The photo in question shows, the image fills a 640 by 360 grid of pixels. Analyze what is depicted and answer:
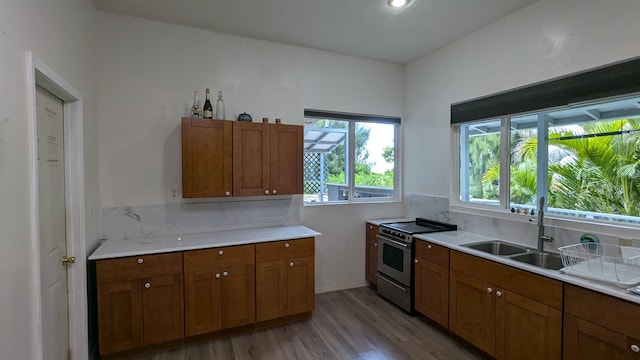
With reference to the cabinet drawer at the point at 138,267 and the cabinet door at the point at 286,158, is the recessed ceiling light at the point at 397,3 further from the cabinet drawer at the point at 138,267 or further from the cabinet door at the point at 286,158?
the cabinet drawer at the point at 138,267

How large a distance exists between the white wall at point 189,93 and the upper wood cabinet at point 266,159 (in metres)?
0.38

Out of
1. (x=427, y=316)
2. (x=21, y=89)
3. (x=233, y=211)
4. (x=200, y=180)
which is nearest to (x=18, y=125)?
(x=21, y=89)

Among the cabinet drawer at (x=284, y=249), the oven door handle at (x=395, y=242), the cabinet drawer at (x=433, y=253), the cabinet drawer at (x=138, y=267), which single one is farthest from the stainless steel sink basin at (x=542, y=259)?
the cabinet drawer at (x=138, y=267)

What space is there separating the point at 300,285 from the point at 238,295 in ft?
2.05

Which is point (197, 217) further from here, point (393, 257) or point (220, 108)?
point (393, 257)

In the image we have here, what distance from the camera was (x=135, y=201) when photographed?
3047mm

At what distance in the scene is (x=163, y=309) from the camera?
104 inches

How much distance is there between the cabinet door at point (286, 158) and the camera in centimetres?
331

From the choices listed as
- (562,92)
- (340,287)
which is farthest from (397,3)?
(340,287)

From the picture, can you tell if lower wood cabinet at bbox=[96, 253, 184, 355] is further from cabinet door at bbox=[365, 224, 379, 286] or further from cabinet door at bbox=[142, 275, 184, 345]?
cabinet door at bbox=[365, 224, 379, 286]

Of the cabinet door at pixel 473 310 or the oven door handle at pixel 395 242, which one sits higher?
the oven door handle at pixel 395 242

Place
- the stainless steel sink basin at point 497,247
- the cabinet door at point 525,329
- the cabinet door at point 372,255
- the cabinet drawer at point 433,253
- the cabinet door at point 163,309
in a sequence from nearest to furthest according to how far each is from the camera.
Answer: the cabinet door at point 525,329 < the cabinet door at point 163,309 < the stainless steel sink basin at point 497,247 < the cabinet drawer at point 433,253 < the cabinet door at point 372,255

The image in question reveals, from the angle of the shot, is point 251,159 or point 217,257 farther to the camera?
point 251,159

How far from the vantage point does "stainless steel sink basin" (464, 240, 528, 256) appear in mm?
→ 2842
